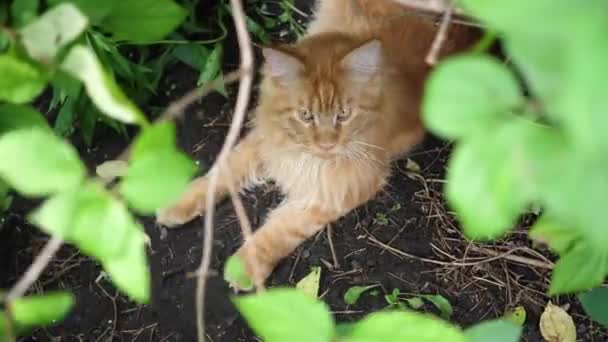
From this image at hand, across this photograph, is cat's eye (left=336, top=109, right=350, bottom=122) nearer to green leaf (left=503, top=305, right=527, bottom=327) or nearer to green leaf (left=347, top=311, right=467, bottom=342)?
green leaf (left=503, top=305, right=527, bottom=327)

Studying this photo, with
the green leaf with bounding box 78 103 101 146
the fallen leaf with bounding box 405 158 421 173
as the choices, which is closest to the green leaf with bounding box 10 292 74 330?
the green leaf with bounding box 78 103 101 146

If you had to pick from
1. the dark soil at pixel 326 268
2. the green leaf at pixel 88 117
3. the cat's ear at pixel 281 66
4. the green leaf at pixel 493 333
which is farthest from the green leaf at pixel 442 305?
the green leaf at pixel 493 333

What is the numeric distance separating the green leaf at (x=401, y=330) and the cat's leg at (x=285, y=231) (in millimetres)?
1369

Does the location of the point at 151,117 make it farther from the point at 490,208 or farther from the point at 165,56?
the point at 490,208

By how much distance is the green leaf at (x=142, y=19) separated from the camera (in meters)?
1.01

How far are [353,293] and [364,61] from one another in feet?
2.04

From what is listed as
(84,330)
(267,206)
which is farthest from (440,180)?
(84,330)

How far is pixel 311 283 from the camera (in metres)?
2.07

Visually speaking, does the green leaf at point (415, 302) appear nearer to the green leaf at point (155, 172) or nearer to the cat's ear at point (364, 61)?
the cat's ear at point (364, 61)

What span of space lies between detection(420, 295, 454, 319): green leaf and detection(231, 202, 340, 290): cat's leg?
0.35 metres

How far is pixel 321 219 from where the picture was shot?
2162mm

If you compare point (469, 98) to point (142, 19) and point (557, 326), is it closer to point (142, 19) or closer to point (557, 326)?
point (142, 19)

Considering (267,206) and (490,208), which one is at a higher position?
(490,208)

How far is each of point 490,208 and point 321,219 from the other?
1.59 meters
